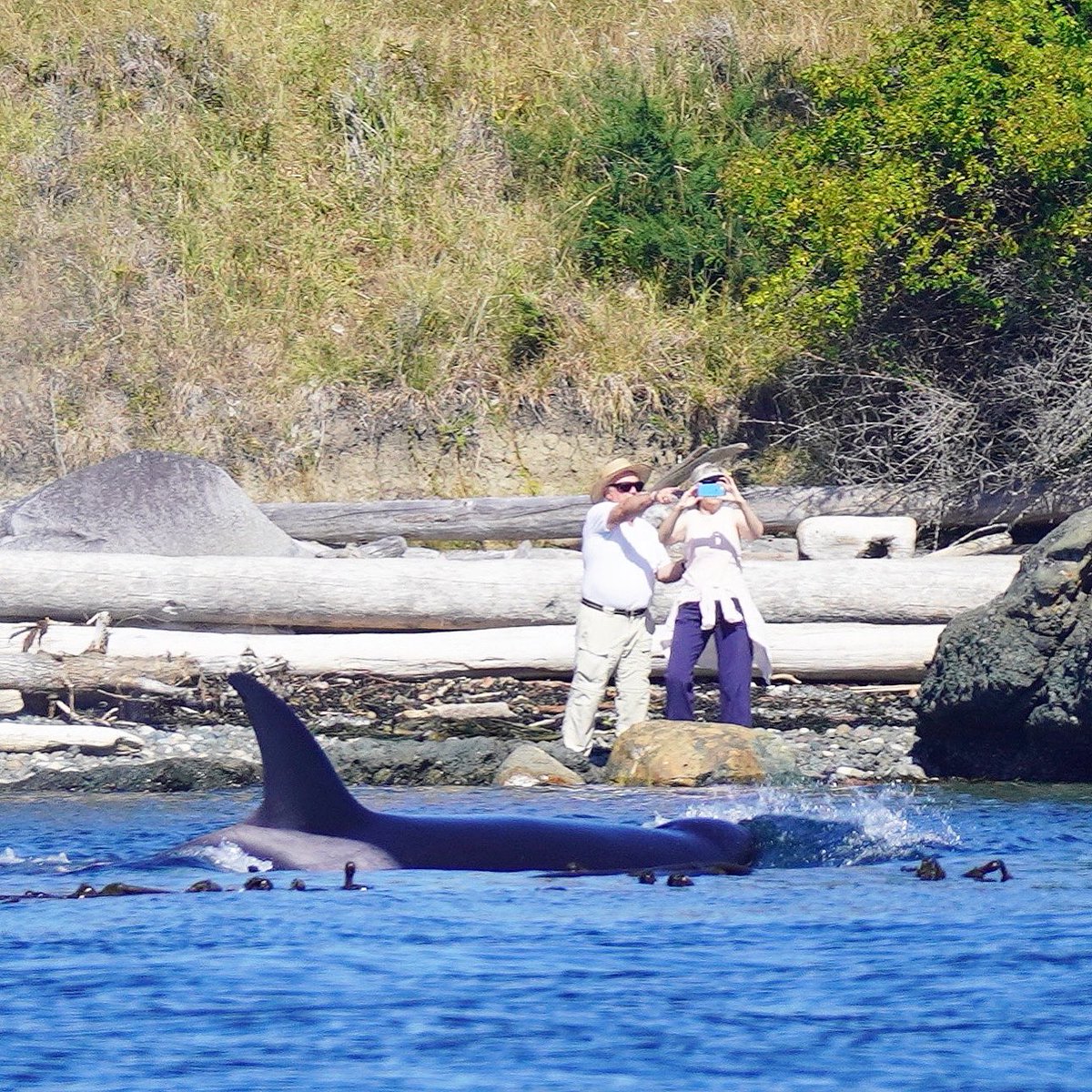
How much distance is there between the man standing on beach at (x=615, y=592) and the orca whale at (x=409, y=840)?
3263mm

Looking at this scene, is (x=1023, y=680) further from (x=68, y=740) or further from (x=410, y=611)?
(x=68, y=740)

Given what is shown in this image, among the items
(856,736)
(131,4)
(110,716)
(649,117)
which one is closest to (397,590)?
(110,716)

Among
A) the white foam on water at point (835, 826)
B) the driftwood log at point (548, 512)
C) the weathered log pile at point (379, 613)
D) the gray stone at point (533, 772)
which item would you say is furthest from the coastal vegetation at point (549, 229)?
the white foam on water at point (835, 826)

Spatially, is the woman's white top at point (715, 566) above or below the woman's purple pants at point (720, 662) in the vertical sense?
above

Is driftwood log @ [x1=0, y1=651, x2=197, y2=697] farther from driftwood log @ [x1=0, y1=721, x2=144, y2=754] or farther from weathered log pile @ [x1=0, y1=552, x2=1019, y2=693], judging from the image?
driftwood log @ [x1=0, y1=721, x2=144, y2=754]

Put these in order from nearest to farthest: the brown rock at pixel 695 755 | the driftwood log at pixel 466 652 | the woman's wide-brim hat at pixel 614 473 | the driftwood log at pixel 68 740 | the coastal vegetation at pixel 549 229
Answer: the brown rock at pixel 695 755 < the woman's wide-brim hat at pixel 614 473 < the driftwood log at pixel 68 740 < the driftwood log at pixel 466 652 < the coastal vegetation at pixel 549 229

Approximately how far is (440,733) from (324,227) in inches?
376

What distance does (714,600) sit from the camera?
10.9 m

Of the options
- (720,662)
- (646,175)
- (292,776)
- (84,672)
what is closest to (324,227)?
(646,175)

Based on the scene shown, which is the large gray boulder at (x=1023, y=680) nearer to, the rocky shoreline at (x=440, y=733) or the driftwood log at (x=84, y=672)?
the rocky shoreline at (x=440, y=733)

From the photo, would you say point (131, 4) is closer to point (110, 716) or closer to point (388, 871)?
point (110, 716)

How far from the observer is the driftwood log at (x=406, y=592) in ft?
40.8

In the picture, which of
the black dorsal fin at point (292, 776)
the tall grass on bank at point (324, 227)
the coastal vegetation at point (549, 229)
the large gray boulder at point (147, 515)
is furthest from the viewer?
the tall grass on bank at point (324, 227)

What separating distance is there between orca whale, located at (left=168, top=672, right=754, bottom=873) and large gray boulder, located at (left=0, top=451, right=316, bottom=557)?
21.6ft
